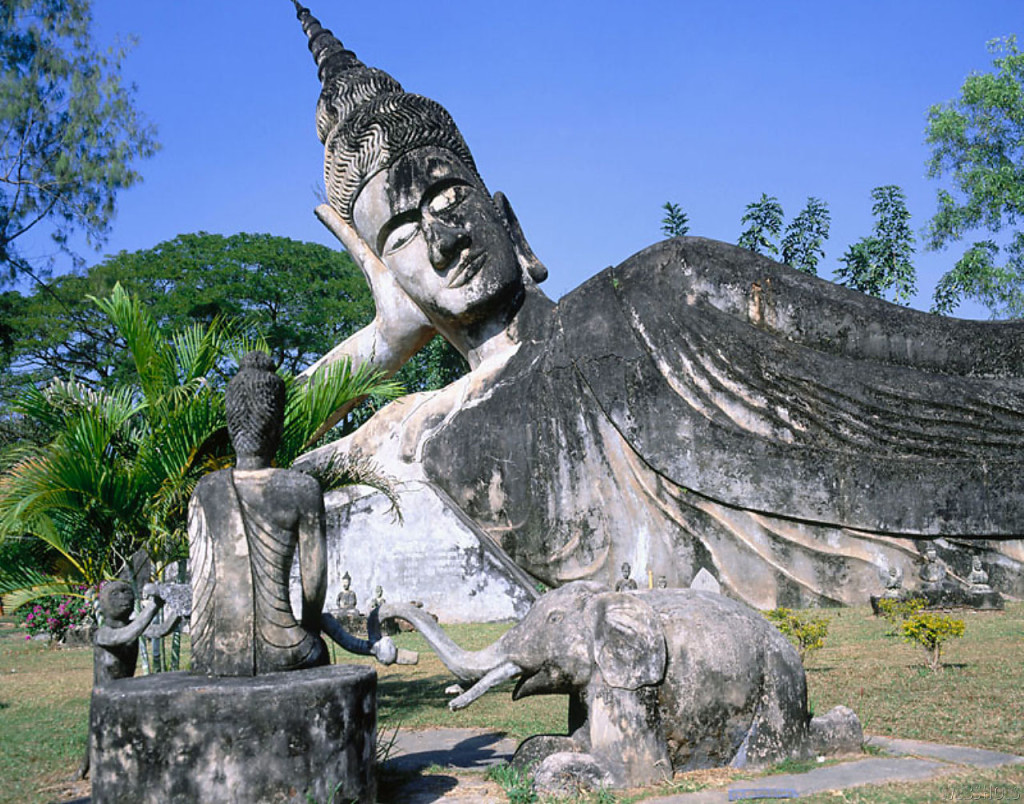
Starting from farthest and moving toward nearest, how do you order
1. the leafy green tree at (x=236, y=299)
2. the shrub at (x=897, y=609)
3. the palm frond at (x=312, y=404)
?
the leafy green tree at (x=236, y=299), the shrub at (x=897, y=609), the palm frond at (x=312, y=404)

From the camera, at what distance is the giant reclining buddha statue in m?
9.34

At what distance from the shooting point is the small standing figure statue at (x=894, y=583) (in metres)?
9.27

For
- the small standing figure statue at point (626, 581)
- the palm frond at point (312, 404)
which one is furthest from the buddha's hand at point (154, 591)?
the small standing figure statue at point (626, 581)

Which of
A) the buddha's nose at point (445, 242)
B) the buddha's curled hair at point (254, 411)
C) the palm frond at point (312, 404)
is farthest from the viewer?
the buddha's nose at point (445, 242)

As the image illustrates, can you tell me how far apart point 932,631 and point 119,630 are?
5395mm

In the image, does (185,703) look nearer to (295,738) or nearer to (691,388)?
(295,738)

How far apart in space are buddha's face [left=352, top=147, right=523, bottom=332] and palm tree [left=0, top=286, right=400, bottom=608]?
4.66 m

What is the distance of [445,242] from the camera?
11203 millimetres

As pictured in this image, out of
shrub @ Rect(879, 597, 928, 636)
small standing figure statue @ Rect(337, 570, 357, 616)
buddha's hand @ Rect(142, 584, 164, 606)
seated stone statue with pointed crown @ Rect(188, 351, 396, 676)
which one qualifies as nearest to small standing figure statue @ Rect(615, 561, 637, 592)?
shrub @ Rect(879, 597, 928, 636)

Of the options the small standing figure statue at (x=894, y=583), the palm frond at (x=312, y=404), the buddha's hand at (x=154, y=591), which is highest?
the palm frond at (x=312, y=404)

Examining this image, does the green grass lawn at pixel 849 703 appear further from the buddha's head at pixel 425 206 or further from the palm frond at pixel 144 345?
the buddha's head at pixel 425 206

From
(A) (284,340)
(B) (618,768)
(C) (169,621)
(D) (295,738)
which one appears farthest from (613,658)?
(A) (284,340)

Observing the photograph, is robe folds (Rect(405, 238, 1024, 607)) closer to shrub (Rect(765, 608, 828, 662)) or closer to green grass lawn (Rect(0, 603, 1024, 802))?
green grass lawn (Rect(0, 603, 1024, 802))

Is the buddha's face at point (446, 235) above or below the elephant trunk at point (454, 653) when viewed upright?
above
